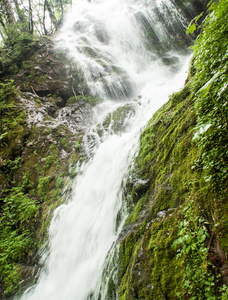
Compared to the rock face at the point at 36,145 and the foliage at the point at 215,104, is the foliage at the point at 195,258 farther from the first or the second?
the rock face at the point at 36,145

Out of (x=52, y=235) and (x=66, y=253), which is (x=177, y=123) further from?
(x=52, y=235)

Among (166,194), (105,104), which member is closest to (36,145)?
(105,104)

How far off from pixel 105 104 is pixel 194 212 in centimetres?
1075

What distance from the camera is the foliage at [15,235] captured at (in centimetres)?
538

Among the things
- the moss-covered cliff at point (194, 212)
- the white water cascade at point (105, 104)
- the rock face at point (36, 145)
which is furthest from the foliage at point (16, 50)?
the moss-covered cliff at point (194, 212)

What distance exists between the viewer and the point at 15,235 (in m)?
6.38

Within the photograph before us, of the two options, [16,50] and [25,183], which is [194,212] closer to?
[25,183]

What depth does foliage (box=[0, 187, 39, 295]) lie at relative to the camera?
538 cm

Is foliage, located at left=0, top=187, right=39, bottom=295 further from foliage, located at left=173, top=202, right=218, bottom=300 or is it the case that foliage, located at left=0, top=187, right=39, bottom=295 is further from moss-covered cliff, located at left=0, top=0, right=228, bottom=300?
foliage, located at left=173, top=202, right=218, bottom=300

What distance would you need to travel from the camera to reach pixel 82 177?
6594 millimetres

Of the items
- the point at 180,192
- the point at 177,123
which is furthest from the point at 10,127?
the point at 180,192

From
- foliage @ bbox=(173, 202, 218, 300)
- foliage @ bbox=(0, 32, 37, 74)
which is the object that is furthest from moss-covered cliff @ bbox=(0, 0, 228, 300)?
foliage @ bbox=(0, 32, 37, 74)

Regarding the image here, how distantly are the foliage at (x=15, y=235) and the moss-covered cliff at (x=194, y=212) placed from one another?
4.38m

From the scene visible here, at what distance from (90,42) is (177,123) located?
17.2 meters
